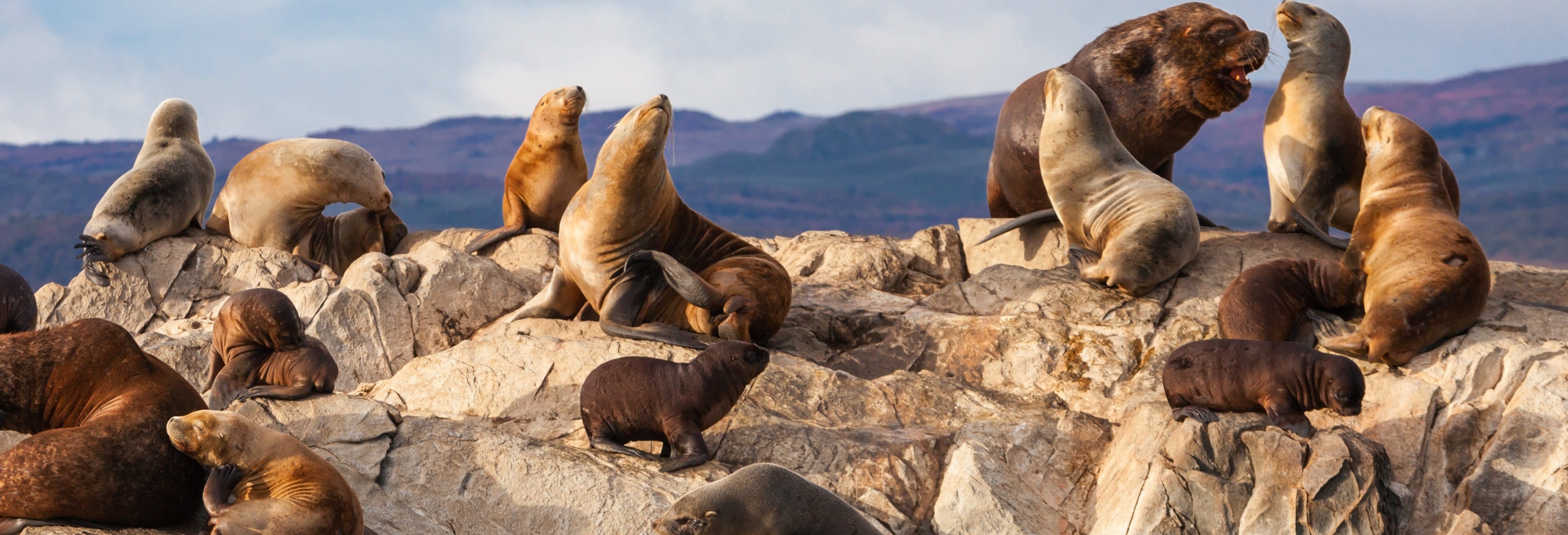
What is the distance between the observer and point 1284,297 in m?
7.35

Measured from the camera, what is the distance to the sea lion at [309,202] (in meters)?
10.6

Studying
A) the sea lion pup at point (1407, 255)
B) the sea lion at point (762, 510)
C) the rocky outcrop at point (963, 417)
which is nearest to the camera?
the sea lion at point (762, 510)

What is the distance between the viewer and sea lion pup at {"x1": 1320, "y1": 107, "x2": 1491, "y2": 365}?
6910 millimetres

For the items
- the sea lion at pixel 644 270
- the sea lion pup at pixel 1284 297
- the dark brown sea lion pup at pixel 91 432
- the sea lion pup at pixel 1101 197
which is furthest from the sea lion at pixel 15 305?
the sea lion pup at pixel 1284 297

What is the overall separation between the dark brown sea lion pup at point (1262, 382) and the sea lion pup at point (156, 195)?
308 inches

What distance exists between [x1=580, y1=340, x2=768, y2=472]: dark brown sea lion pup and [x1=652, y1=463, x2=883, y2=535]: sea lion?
66cm

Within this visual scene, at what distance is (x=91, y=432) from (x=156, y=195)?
5.85m

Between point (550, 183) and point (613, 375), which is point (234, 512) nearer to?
point (613, 375)

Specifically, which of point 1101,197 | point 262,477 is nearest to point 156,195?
point 262,477

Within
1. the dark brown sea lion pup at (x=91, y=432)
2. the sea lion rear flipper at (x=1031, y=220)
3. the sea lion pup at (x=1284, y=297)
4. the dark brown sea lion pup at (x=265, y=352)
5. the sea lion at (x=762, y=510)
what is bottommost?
the sea lion rear flipper at (x=1031, y=220)

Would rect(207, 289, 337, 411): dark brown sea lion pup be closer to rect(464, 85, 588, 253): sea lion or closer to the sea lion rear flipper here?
rect(464, 85, 588, 253): sea lion

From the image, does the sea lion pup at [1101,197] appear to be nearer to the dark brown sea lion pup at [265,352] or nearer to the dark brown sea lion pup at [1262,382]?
the dark brown sea lion pup at [1262,382]

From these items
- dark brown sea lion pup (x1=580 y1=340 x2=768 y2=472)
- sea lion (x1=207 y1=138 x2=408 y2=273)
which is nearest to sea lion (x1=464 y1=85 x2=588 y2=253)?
sea lion (x1=207 y1=138 x2=408 y2=273)

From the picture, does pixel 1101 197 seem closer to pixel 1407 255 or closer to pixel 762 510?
pixel 1407 255
